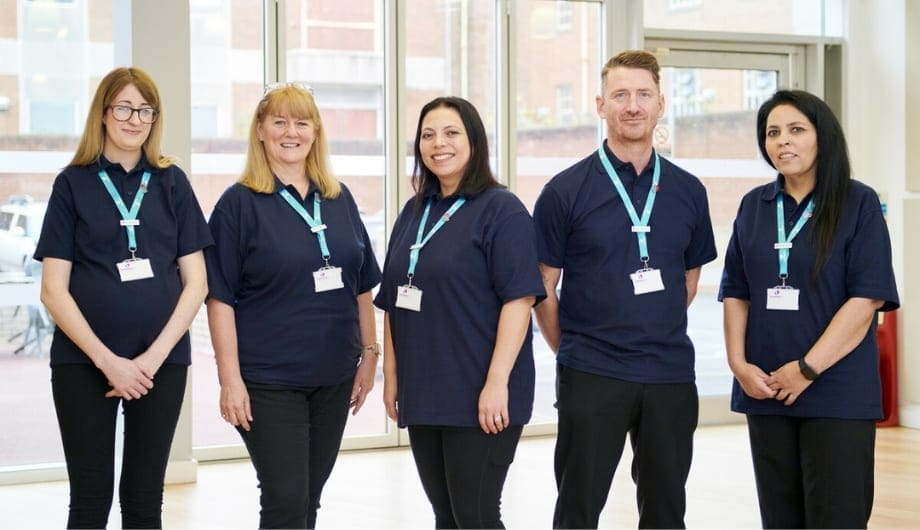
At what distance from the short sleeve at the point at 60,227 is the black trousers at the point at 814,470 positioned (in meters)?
1.90

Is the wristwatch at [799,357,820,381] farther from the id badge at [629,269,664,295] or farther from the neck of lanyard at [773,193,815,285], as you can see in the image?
the id badge at [629,269,664,295]

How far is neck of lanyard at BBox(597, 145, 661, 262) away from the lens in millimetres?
3158

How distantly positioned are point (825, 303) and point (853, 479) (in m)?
0.46

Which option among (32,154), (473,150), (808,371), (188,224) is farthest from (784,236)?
(32,154)

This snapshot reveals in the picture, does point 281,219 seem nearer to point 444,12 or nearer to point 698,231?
point 698,231

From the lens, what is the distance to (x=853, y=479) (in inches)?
120

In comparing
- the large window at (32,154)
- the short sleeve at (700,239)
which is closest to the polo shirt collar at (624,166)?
the short sleeve at (700,239)

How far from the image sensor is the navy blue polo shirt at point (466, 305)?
9.75ft

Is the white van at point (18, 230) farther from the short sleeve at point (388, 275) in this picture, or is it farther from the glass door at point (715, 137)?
the glass door at point (715, 137)

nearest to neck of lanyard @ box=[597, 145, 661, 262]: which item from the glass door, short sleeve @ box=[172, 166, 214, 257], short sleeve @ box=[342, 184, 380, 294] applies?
short sleeve @ box=[342, 184, 380, 294]

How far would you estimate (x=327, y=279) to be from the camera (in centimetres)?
313

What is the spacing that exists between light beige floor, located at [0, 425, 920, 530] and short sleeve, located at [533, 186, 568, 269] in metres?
1.70

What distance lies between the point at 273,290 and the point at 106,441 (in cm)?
59

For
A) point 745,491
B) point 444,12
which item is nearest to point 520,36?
point 444,12
